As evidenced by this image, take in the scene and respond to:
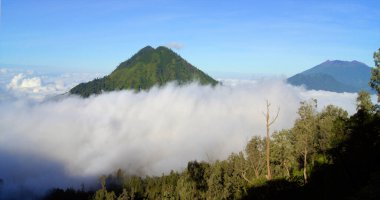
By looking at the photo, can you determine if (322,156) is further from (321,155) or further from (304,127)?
(304,127)

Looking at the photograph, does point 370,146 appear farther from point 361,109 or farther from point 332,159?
point 361,109

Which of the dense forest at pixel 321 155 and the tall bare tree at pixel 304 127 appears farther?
the tall bare tree at pixel 304 127

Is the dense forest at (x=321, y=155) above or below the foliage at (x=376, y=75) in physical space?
below

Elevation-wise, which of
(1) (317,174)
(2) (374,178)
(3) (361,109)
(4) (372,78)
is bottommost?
(1) (317,174)

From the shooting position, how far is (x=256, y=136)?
87500 mm

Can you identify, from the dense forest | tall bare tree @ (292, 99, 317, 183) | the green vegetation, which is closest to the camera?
the green vegetation

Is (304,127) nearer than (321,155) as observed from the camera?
Yes

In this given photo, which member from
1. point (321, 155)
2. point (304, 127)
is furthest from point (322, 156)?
point (304, 127)

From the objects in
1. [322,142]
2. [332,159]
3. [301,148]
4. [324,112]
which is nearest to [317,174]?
[301,148]

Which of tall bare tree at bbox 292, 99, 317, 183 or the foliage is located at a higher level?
the foliage

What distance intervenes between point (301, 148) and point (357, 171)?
53.8 ft

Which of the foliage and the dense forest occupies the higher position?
the foliage

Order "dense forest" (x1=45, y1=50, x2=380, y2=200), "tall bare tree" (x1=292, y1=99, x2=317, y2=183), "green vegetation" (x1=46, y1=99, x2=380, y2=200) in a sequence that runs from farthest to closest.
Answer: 1. "tall bare tree" (x1=292, y1=99, x2=317, y2=183)
2. "dense forest" (x1=45, y1=50, x2=380, y2=200)
3. "green vegetation" (x1=46, y1=99, x2=380, y2=200)

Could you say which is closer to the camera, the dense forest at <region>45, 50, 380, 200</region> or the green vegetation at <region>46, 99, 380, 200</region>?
the green vegetation at <region>46, 99, 380, 200</region>
